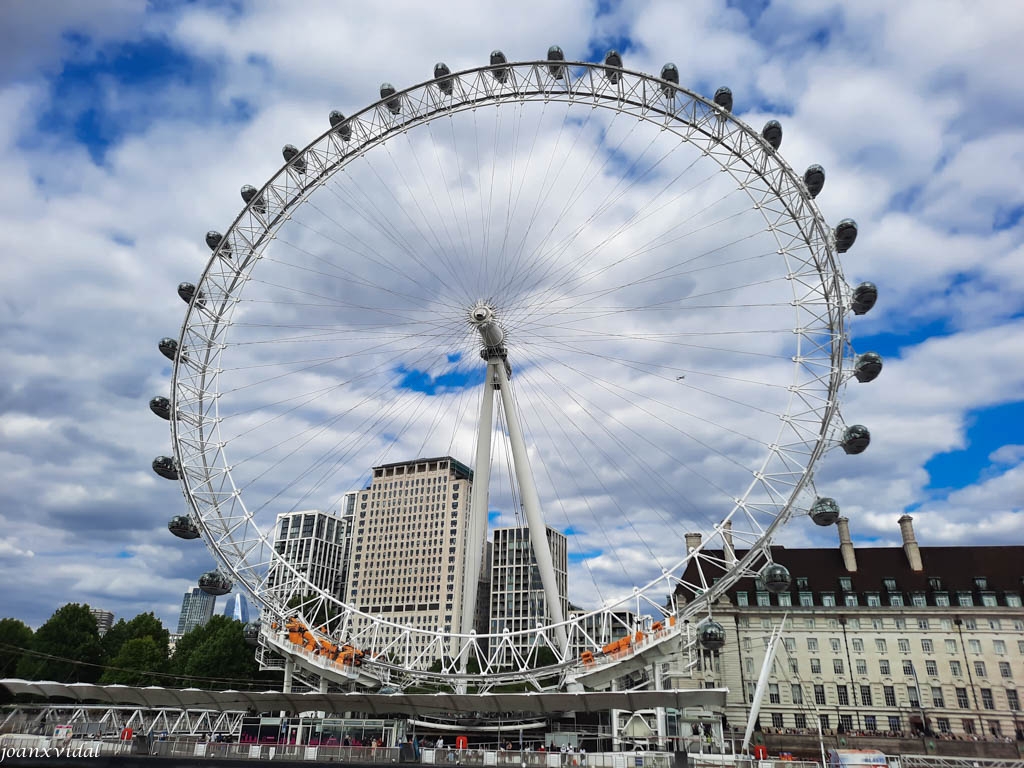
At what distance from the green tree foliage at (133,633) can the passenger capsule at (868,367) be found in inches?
3091

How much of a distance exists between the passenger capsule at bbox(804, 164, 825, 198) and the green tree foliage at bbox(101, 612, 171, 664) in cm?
8101

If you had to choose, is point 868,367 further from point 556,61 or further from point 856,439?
point 556,61

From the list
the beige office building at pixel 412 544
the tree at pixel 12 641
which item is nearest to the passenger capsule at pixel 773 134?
the tree at pixel 12 641

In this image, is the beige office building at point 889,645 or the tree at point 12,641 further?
the tree at point 12,641

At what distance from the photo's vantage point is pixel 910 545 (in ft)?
236

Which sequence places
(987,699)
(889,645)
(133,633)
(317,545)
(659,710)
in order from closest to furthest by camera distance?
(659,710), (987,699), (889,645), (133,633), (317,545)

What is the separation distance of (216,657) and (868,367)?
66614 millimetres

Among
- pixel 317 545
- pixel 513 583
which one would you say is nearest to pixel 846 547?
pixel 513 583

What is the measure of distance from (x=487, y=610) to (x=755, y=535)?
456ft

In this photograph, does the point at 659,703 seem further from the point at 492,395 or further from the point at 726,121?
the point at 726,121

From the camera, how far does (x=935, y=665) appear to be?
65.2 metres

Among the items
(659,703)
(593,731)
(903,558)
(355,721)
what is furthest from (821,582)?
(355,721)

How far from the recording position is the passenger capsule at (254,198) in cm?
4903

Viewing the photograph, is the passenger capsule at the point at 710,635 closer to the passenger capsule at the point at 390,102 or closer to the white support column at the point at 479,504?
the white support column at the point at 479,504
